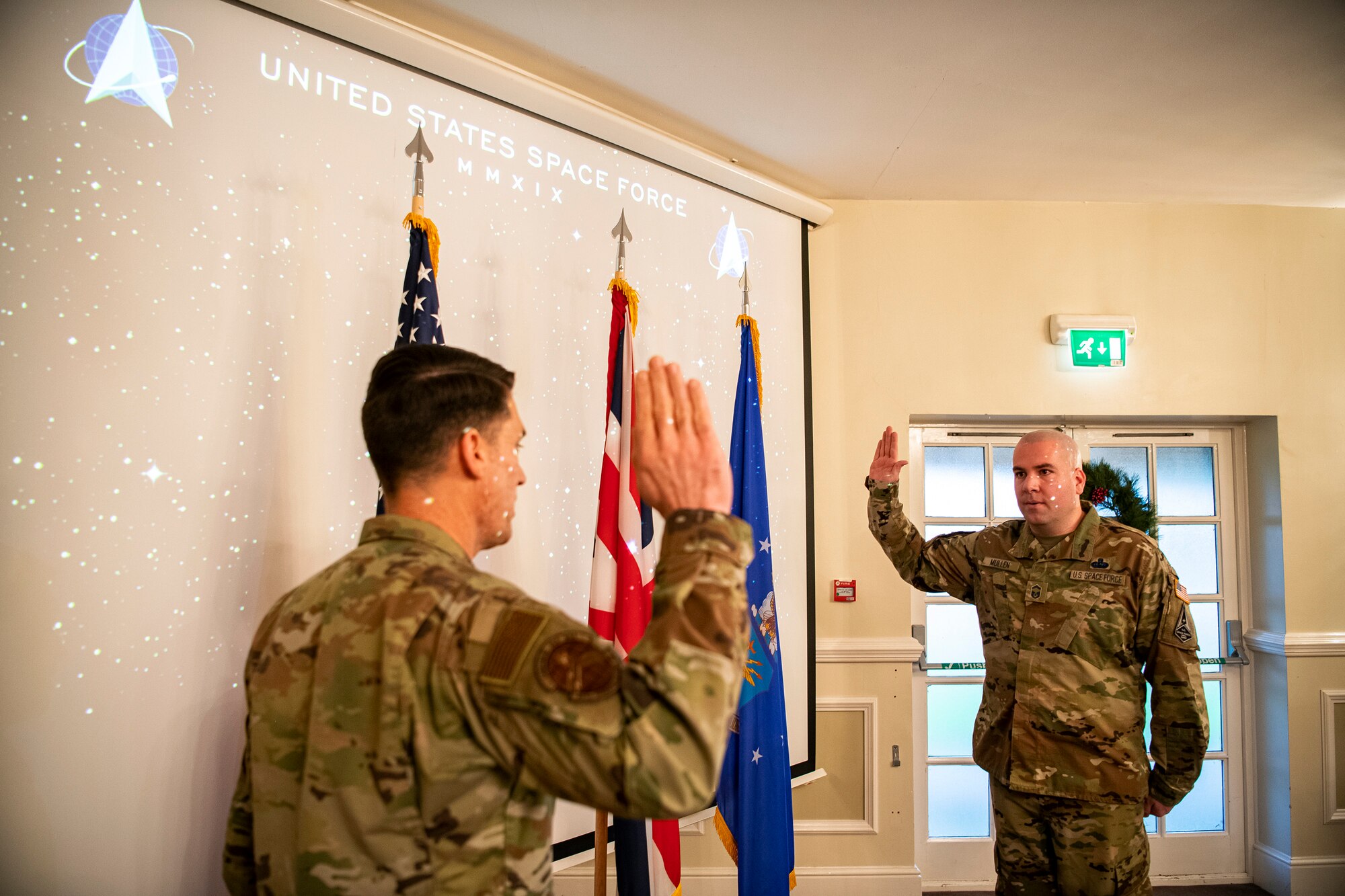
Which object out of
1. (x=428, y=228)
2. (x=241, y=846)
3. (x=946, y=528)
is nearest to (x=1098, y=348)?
(x=946, y=528)

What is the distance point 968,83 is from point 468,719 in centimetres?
260

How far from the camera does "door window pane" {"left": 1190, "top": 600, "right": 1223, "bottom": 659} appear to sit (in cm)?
350

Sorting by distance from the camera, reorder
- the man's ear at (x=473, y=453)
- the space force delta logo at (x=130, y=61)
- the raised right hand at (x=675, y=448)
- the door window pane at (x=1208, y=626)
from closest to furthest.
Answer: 1. the raised right hand at (x=675, y=448)
2. the man's ear at (x=473, y=453)
3. the space force delta logo at (x=130, y=61)
4. the door window pane at (x=1208, y=626)

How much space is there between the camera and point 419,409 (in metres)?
0.98

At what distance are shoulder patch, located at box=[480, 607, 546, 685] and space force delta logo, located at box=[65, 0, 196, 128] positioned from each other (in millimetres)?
1643

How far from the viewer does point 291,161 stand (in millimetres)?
1923

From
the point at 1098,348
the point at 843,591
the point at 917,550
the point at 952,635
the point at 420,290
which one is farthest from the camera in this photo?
the point at 952,635

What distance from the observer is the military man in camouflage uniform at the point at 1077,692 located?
2.04 meters

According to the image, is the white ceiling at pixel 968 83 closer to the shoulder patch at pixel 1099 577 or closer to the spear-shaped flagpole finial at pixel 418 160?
the spear-shaped flagpole finial at pixel 418 160

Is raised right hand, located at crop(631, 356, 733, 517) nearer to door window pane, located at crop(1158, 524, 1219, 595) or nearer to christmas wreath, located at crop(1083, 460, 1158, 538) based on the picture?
christmas wreath, located at crop(1083, 460, 1158, 538)

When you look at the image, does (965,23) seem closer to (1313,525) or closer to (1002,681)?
(1002,681)

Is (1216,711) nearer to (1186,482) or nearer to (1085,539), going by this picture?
(1186,482)

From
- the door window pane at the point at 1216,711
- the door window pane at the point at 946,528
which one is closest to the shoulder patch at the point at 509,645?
the door window pane at the point at 946,528

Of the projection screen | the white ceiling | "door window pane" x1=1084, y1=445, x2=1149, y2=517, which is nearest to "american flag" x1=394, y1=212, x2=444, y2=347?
the projection screen
